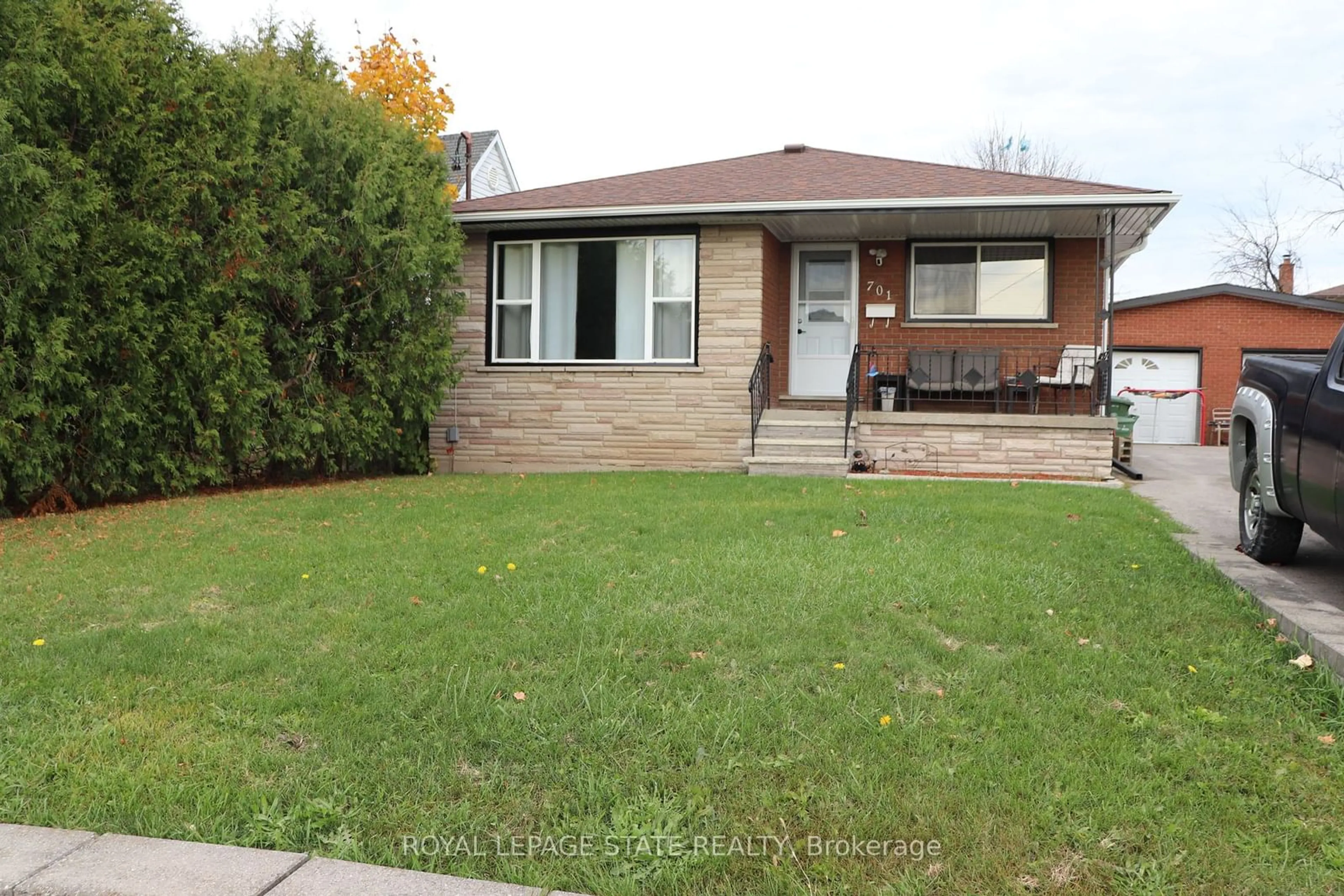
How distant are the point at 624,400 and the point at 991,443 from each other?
14.7 feet

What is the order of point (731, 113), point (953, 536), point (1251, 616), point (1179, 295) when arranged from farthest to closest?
point (731, 113) < point (1179, 295) < point (953, 536) < point (1251, 616)

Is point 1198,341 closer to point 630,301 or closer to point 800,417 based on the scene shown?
point 800,417

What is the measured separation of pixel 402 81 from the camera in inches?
771

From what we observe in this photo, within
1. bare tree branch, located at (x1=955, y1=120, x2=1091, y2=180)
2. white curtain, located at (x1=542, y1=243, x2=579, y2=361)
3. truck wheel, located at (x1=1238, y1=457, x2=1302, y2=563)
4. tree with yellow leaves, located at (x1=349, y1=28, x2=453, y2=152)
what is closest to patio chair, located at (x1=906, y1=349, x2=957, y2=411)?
white curtain, located at (x1=542, y1=243, x2=579, y2=361)

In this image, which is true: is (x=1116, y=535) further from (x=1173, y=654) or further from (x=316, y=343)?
(x=316, y=343)

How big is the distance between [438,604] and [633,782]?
2.04 m

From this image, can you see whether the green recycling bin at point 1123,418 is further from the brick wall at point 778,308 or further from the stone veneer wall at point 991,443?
the brick wall at point 778,308

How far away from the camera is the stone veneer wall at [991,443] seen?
10664 mm

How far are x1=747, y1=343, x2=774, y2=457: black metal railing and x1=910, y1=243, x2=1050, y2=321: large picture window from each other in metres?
2.24

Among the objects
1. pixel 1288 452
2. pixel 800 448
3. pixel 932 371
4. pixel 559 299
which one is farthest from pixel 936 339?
pixel 1288 452

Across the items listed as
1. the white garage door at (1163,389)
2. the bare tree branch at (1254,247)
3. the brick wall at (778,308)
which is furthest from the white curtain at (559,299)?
the bare tree branch at (1254,247)

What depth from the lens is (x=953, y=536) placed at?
6156 mm

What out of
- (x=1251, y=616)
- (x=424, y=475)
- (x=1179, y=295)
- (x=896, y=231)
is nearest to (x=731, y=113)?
(x=1179, y=295)

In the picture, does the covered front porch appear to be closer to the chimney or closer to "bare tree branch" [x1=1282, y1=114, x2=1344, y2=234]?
"bare tree branch" [x1=1282, y1=114, x2=1344, y2=234]
